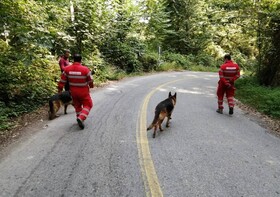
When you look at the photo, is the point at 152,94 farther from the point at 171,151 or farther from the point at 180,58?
the point at 180,58

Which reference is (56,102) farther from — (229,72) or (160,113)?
(229,72)

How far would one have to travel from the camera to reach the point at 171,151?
502 cm

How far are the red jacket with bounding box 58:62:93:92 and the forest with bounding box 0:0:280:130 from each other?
2209 millimetres

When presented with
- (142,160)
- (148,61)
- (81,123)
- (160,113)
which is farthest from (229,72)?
(148,61)

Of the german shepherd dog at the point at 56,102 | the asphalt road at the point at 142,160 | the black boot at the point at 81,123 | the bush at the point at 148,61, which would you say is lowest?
the asphalt road at the point at 142,160

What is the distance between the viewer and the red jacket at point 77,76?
6.40 m

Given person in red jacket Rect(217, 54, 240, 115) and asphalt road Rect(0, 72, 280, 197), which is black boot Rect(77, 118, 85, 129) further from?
person in red jacket Rect(217, 54, 240, 115)

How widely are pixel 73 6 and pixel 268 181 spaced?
46.9ft

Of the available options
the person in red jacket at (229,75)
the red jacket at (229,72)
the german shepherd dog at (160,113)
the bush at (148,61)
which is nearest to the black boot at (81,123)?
the german shepherd dog at (160,113)

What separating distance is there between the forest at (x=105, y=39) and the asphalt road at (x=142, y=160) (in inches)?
103

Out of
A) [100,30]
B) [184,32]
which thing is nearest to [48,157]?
[100,30]

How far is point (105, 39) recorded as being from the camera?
760 inches

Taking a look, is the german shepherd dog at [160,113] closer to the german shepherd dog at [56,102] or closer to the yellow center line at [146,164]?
the yellow center line at [146,164]

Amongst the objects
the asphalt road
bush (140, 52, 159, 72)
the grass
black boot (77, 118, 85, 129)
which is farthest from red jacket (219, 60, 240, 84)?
bush (140, 52, 159, 72)
